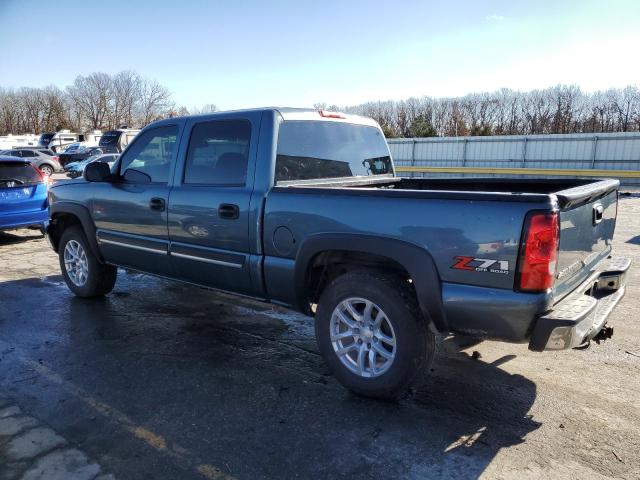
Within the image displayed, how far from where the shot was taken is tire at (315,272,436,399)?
3.12 metres

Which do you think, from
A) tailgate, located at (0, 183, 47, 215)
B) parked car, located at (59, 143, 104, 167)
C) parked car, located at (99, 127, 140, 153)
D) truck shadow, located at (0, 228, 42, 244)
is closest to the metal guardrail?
parked car, located at (99, 127, 140, 153)

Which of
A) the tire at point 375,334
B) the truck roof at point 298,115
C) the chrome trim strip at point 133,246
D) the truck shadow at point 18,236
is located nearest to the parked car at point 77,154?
the truck shadow at point 18,236

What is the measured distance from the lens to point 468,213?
9.00 feet

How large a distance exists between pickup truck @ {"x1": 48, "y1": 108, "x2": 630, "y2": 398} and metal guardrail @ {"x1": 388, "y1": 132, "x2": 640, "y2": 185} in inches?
761

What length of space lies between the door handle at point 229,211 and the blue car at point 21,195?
254 inches

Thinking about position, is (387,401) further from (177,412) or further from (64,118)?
(64,118)

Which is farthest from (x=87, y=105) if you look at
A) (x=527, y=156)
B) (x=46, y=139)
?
(x=527, y=156)

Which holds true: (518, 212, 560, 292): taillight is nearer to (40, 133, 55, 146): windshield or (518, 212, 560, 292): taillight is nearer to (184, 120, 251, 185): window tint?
(184, 120, 251, 185): window tint

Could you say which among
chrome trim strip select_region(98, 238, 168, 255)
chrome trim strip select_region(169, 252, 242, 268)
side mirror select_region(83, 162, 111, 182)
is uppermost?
side mirror select_region(83, 162, 111, 182)

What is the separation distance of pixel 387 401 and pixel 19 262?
6987 mm

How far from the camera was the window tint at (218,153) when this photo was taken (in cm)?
398

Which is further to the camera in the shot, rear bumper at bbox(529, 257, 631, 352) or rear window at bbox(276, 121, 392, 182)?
rear window at bbox(276, 121, 392, 182)

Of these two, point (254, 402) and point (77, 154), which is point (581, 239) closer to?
point (254, 402)

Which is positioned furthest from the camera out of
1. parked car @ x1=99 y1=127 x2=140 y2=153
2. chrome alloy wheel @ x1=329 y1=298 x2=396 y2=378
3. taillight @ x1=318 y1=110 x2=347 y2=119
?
parked car @ x1=99 y1=127 x2=140 y2=153
